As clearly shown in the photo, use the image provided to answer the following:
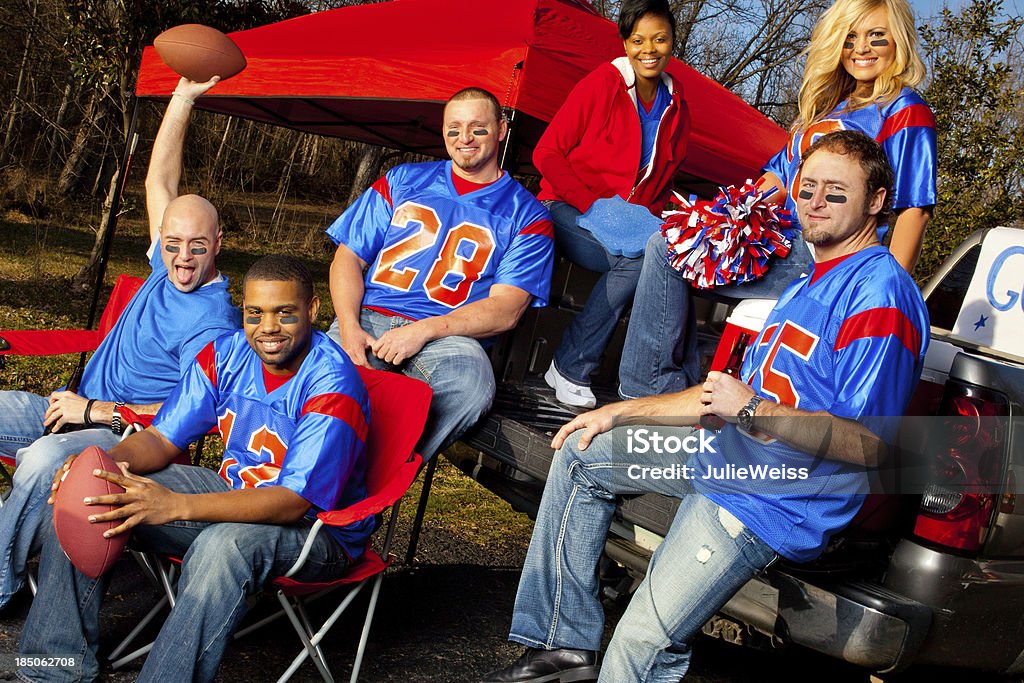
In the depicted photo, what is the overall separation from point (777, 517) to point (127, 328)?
2479mm

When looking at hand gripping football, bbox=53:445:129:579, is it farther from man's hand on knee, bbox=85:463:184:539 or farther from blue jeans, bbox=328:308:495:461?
blue jeans, bbox=328:308:495:461

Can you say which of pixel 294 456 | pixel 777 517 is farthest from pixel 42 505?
pixel 777 517

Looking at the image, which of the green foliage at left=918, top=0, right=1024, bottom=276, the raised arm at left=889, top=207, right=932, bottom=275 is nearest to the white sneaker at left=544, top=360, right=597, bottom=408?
the raised arm at left=889, top=207, right=932, bottom=275

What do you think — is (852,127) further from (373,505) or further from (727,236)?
(373,505)

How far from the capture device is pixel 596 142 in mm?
4262

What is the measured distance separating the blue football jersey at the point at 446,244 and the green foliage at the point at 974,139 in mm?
4984

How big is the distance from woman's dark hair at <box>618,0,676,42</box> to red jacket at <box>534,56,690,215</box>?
0.12 m

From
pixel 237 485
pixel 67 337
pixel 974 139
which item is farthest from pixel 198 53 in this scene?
pixel 974 139

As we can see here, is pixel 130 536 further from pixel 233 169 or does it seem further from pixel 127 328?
pixel 233 169

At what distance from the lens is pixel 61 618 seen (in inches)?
115

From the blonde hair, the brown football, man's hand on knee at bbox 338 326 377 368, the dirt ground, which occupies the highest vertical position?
the blonde hair

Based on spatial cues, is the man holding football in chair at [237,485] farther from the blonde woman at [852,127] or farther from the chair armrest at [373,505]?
the blonde woman at [852,127]

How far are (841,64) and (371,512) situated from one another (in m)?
2.18

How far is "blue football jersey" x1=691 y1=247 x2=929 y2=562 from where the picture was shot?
2.51 m
